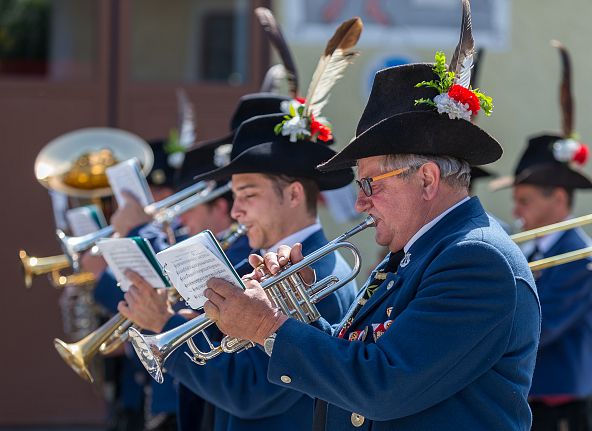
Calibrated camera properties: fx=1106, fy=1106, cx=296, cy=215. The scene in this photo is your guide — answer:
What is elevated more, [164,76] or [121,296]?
[164,76]

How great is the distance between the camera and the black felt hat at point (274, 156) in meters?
4.30

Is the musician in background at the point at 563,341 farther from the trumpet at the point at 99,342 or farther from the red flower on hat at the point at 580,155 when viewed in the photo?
the trumpet at the point at 99,342

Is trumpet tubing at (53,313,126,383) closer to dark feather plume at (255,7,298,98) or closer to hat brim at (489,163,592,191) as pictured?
dark feather plume at (255,7,298,98)

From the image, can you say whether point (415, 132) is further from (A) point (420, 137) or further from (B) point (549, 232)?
(B) point (549, 232)

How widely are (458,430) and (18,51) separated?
6905mm

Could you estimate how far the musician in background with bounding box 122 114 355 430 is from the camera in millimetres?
3994

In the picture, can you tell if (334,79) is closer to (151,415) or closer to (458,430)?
(458,430)

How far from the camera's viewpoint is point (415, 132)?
3.11 meters

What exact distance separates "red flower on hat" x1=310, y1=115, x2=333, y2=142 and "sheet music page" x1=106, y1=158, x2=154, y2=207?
171 centimetres

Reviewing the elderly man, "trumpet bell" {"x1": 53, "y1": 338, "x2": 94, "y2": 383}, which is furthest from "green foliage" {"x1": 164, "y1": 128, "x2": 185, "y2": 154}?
the elderly man

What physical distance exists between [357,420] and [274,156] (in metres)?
1.43

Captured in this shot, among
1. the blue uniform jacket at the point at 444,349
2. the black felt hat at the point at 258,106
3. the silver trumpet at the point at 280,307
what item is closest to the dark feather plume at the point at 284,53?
the black felt hat at the point at 258,106

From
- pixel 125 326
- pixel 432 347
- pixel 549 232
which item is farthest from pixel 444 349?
pixel 549 232

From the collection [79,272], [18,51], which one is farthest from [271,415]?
[18,51]
